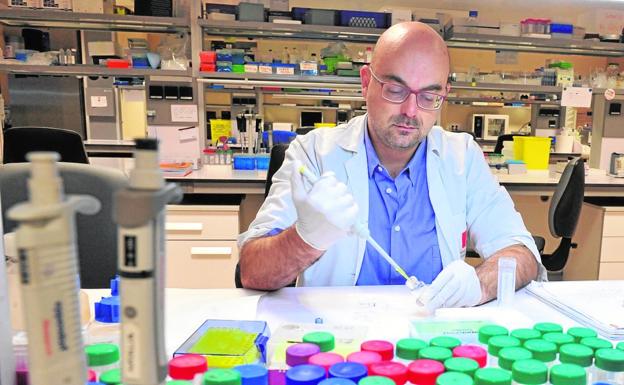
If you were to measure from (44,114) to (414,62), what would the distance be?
14.5 feet

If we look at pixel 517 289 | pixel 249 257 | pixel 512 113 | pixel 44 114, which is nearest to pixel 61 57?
pixel 44 114

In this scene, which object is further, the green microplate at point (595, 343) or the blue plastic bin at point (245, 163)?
the blue plastic bin at point (245, 163)

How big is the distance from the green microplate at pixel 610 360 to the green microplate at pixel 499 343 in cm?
11

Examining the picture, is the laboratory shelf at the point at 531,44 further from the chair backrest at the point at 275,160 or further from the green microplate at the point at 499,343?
the green microplate at the point at 499,343

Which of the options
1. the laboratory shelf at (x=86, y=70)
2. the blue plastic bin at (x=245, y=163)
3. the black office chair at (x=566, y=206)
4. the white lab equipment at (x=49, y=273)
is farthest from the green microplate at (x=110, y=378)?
Result: the laboratory shelf at (x=86, y=70)

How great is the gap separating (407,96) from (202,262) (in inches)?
57.4

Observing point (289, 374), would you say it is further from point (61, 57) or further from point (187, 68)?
point (61, 57)

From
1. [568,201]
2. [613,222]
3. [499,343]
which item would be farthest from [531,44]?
[499,343]

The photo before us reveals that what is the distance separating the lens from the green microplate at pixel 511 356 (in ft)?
2.24

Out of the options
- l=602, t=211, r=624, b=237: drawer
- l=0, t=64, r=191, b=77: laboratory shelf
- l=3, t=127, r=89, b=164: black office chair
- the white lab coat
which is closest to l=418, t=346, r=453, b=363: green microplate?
the white lab coat

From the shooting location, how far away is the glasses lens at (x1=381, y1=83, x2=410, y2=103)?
136 cm

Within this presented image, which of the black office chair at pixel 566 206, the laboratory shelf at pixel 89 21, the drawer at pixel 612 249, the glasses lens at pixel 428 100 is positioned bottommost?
the drawer at pixel 612 249

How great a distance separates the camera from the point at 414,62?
1.35 metres

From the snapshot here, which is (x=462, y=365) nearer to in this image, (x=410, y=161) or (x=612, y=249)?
(x=410, y=161)
